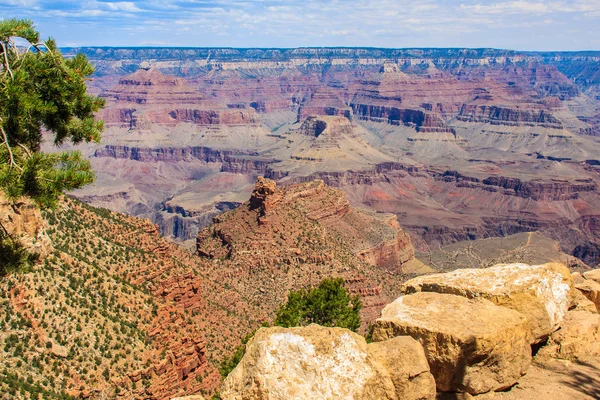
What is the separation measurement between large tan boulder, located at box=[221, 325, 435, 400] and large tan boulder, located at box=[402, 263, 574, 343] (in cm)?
389

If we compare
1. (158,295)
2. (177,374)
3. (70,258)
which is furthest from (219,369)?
(70,258)

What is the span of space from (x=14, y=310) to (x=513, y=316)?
819 inches

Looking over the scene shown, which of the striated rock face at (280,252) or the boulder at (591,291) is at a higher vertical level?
the boulder at (591,291)

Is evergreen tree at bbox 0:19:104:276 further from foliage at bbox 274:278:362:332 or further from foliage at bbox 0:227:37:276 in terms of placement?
foliage at bbox 274:278:362:332

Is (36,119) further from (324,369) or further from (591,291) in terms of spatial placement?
(591,291)

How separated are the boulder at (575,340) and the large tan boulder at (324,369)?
519 cm

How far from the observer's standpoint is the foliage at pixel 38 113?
1523 cm

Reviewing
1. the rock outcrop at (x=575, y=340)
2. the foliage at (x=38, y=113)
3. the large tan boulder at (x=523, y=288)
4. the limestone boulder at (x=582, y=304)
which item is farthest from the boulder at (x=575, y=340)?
the foliage at (x=38, y=113)

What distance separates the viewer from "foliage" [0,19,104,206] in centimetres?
1523

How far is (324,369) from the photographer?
39.3 feet

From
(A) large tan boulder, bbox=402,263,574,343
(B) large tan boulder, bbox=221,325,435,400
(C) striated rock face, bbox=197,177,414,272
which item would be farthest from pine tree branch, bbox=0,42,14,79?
(C) striated rock face, bbox=197,177,414,272

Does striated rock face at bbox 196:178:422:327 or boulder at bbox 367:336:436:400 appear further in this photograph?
striated rock face at bbox 196:178:422:327

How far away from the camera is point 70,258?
101 ft

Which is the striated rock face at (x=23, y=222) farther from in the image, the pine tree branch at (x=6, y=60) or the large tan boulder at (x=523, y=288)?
the large tan boulder at (x=523, y=288)
